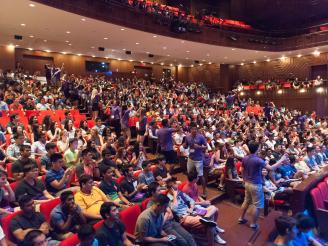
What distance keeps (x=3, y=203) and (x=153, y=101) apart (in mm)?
8685

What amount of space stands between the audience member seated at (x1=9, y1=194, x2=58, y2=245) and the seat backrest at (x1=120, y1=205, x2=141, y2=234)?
0.76 metres

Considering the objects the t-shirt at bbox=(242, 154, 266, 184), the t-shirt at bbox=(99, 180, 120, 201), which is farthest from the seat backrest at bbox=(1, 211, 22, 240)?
the t-shirt at bbox=(242, 154, 266, 184)

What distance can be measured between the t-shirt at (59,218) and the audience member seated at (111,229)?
31cm

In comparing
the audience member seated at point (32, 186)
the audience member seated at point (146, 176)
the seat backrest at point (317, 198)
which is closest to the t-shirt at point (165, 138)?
the audience member seated at point (146, 176)

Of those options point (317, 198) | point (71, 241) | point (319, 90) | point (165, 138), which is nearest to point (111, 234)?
point (71, 241)

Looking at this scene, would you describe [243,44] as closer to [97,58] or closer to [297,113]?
[297,113]

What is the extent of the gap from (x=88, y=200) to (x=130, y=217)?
50cm

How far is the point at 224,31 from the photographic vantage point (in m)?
14.1

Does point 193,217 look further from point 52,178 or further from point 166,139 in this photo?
point 166,139

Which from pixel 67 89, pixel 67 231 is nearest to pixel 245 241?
pixel 67 231

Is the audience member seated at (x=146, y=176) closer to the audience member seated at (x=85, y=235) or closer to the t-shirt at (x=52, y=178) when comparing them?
the t-shirt at (x=52, y=178)

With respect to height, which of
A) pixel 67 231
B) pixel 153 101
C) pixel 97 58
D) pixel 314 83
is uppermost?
pixel 97 58

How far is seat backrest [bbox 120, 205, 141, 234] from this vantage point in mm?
3172

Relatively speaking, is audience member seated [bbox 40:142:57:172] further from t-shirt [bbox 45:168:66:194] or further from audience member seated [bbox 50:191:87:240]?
audience member seated [bbox 50:191:87:240]
